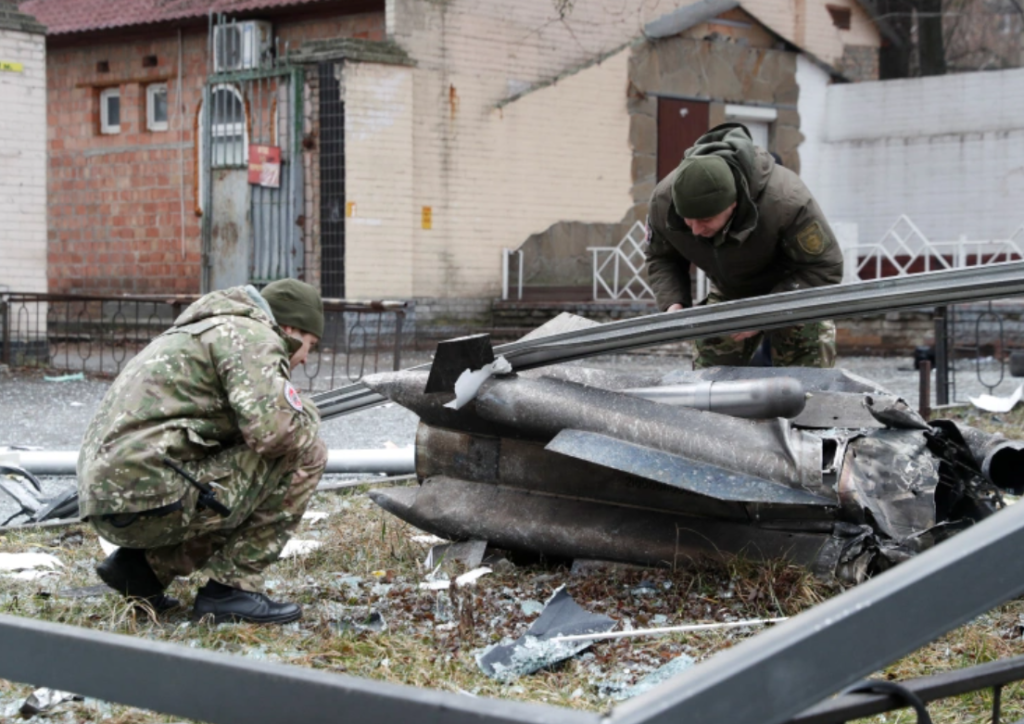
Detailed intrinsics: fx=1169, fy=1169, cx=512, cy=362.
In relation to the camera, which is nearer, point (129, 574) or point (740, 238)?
point (129, 574)

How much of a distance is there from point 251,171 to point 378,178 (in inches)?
64.7

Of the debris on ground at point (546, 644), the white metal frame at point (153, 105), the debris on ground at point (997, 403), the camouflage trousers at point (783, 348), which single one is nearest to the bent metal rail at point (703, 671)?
the debris on ground at point (546, 644)

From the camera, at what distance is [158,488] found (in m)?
3.22

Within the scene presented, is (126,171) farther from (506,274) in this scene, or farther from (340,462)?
(340,462)

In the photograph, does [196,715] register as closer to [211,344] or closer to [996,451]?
[211,344]

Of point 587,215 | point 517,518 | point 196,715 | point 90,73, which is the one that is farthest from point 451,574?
point 90,73

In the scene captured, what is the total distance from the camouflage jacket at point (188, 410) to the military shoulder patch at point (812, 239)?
2274 mm

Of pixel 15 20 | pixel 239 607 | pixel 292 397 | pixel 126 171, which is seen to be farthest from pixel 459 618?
pixel 126 171

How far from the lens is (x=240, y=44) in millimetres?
15430

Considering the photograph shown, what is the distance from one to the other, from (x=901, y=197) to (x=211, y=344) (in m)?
16.3

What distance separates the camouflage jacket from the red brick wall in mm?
12645

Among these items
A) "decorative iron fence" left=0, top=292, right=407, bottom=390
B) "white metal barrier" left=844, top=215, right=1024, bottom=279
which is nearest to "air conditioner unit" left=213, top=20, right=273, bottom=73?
"decorative iron fence" left=0, top=292, right=407, bottom=390

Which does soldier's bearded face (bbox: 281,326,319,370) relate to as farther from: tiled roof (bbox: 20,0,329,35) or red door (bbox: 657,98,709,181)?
red door (bbox: 657,98,709,181)

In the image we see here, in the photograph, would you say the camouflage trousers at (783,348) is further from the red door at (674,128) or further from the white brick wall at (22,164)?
the red door at (674,128)
